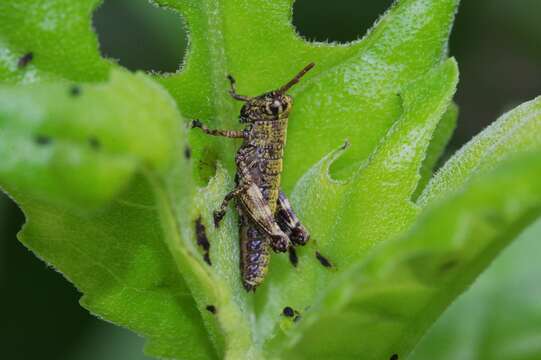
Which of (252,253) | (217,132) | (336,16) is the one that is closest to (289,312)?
(252,253)

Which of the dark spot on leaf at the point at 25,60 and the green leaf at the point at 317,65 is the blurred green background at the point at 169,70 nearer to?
the green leaf at the point at 317,65

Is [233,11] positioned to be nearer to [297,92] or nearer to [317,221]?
[297,92]

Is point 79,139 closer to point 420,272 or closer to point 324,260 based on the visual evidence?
point 420,272

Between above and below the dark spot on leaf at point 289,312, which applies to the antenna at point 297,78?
above

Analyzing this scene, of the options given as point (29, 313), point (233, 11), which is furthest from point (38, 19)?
point (29, 313)

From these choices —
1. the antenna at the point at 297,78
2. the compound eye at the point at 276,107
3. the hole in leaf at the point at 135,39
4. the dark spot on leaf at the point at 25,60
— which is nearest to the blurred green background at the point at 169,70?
the hole in leaf at the point at 135,39

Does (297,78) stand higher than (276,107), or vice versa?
(276,107)
